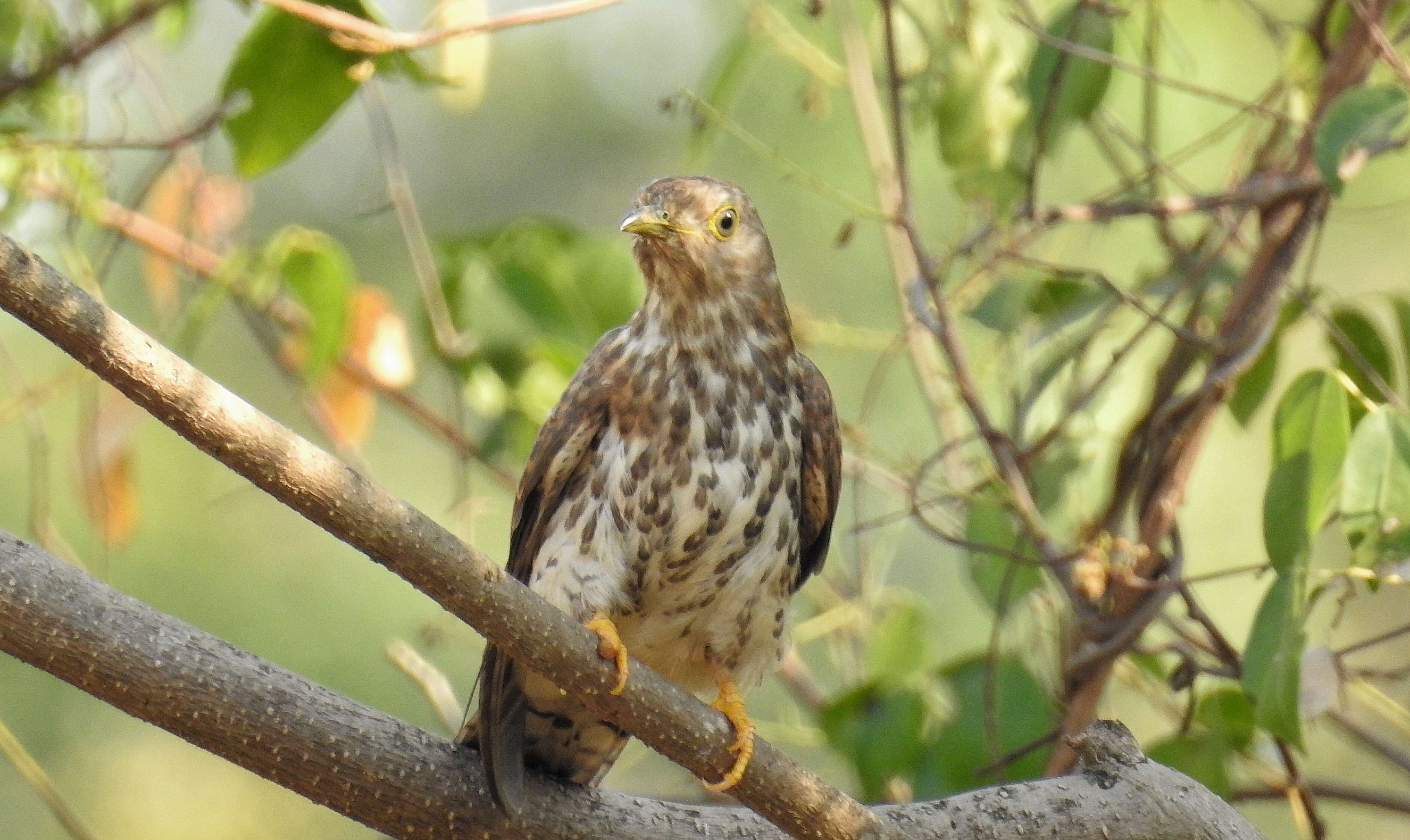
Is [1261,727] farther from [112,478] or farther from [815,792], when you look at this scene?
[112,478]

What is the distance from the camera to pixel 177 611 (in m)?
6.67

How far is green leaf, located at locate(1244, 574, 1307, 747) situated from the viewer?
2498 millimetres

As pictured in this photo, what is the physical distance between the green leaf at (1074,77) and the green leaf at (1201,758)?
1.27 m

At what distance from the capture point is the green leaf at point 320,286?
3281mm

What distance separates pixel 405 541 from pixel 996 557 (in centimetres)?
177

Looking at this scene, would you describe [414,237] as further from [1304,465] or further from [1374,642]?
[1374,642]

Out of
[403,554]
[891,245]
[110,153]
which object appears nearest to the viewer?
[403,554]

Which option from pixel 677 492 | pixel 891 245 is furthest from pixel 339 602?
pixel 677 492

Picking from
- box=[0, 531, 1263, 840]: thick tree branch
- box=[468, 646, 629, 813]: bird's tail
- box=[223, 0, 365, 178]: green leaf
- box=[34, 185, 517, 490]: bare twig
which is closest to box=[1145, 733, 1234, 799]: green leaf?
box=[0, 531, 1263, 840]: thick tree branch

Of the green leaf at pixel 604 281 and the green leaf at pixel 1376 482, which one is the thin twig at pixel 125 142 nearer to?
the green leaf at pixel 604 281

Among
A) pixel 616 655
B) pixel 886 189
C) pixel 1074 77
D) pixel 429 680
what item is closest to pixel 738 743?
pixel 616 655

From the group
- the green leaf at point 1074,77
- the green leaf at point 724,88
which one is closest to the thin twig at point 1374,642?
the green leaf at point 1074,77

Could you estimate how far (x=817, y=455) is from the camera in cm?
315

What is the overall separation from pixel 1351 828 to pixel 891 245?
13.0 ft
